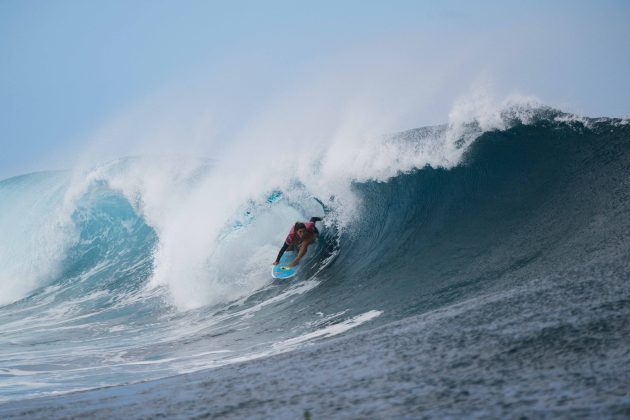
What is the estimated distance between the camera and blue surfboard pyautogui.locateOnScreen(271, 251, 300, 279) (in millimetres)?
10265

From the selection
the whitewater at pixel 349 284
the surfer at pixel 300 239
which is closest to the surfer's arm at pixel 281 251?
the surfer at pixel 300 239

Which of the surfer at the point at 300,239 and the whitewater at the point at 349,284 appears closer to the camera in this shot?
the whitewater at the point at 349,284

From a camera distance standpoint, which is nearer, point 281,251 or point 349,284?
point 349,284

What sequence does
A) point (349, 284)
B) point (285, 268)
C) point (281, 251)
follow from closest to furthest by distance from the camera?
1. point (349, 284)
2. point (285, 268)
3. point (281, 251)

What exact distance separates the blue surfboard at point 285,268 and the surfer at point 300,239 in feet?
0.28

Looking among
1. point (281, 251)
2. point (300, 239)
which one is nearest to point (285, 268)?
point (281, 251)

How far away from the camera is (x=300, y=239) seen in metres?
10.8

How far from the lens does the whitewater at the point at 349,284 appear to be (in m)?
2.81

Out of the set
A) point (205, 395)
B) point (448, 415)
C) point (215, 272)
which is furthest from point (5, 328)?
point (448, 415)

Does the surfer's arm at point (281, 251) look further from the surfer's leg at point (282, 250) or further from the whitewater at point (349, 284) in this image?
the whitewater at point (349, 284)

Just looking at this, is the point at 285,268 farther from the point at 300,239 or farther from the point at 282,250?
the point at 300,239

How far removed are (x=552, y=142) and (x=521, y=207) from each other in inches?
93.5

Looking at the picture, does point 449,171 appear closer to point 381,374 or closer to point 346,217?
point 346,217

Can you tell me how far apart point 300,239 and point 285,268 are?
2.12 feet
